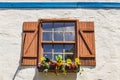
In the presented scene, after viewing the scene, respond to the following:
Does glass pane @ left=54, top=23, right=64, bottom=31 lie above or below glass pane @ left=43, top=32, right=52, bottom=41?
above

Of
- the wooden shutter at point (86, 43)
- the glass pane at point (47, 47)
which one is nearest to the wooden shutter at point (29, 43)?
the glass pane at point (47, 47)

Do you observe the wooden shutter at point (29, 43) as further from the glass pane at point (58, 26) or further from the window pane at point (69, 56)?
the window pane at point (69, 56)

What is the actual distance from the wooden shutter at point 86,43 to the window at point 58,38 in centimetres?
20

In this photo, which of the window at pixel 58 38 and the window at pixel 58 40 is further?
the window at pixel 58 38

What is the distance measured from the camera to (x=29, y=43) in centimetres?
1045

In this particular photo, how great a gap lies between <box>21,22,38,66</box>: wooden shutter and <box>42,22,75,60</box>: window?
25 centimetres

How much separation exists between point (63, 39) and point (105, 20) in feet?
4.41

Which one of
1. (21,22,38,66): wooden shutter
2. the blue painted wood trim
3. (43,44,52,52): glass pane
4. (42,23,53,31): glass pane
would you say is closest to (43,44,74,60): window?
(43,44,52,52): glass pane

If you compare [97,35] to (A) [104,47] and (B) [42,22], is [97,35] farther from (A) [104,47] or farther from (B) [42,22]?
(B) [42,22]

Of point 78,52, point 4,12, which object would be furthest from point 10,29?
point 78,52

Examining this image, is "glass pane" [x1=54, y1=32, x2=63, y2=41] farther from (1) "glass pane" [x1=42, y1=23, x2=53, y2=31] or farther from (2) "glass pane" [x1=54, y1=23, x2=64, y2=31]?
(1) "glass pane" [x1=42, y1=23, x2=53, y2=31]

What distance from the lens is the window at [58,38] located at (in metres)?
10.4

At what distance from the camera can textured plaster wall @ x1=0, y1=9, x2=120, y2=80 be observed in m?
10.3

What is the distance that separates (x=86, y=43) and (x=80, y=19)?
31.5 inches
